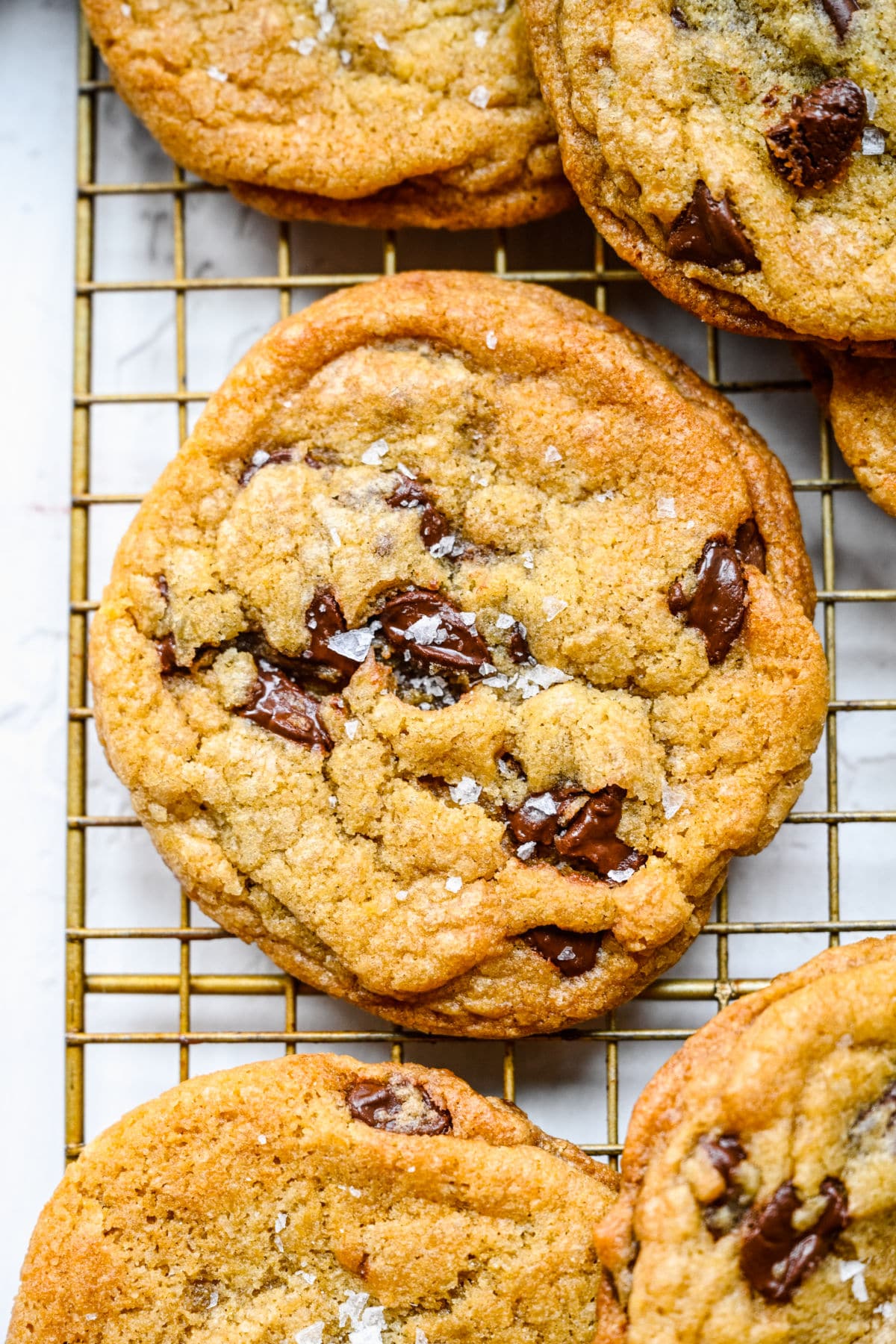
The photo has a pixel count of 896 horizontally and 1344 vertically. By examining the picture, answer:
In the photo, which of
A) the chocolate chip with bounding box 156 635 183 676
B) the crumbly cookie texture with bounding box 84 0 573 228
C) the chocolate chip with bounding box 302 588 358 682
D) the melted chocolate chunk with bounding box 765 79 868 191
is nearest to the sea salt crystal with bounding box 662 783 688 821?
the chocolate chip with bounding box 302 588 358 682

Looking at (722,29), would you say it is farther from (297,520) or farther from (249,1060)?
(249,1060)

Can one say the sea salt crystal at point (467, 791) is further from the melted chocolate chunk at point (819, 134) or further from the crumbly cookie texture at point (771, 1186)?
the melted chocolate chunk at point (819, 134)

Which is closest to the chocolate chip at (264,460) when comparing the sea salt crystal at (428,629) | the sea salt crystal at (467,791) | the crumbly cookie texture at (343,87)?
the sea salt crystal at (428,629)

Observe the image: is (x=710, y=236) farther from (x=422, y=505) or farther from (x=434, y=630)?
(x=434, y=630)

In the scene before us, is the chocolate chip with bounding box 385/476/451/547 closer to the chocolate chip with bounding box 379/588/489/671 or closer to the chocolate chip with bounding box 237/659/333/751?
the chocolate chip with bounding box 379/588/489/671

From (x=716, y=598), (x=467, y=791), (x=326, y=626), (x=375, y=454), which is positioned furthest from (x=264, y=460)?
(x=716, y=598)
